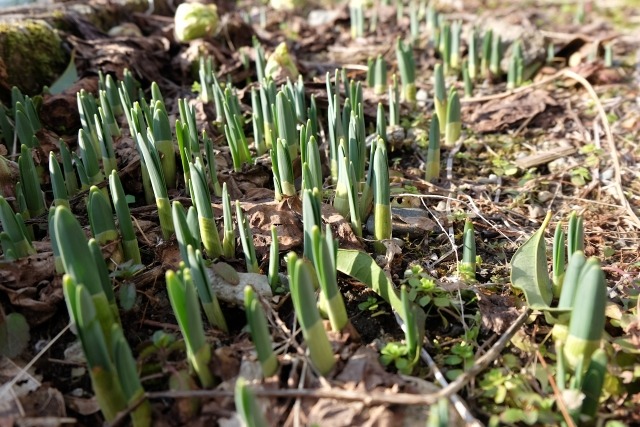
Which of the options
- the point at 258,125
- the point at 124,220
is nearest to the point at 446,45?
the point at 258,125

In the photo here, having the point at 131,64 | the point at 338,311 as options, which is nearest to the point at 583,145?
the point at 338,311

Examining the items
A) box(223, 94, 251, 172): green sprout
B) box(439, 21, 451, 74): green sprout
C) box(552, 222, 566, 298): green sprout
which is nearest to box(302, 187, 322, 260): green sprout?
box(552, 222, 566, 298): green sprout

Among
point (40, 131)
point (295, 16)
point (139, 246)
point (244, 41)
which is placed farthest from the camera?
point (295, 16)

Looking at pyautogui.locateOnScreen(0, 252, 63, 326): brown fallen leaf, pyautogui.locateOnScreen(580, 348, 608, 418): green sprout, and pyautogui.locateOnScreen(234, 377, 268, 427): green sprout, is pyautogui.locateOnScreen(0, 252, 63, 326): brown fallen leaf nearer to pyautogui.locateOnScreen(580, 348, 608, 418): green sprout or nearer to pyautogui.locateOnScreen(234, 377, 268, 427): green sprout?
pyautogui.locateOnScreen(234, 377, 268, 427): green sprout

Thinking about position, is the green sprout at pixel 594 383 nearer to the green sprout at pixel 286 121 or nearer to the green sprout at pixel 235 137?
the green sprout at pixel 286 121

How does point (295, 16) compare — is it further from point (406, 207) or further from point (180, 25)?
point (406, 207)

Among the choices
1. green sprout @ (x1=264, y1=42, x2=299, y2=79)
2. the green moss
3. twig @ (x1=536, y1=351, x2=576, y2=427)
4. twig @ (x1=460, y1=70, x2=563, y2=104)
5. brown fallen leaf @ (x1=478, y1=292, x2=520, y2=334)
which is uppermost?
the green moss
